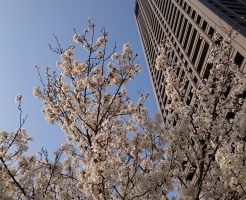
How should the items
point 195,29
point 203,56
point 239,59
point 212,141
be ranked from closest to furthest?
point 212,141
point 239,59
point 203,56
point 195,29

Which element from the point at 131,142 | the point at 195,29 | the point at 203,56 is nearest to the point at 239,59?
the point at 203,56

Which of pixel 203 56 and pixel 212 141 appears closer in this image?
pixel 212 141

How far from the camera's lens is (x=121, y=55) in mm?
14883

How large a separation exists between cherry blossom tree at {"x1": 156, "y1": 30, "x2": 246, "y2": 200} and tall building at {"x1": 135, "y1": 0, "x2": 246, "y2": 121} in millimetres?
22432

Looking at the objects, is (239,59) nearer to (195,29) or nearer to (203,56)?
(203,56)

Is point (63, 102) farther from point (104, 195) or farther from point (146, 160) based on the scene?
point (104, 195)

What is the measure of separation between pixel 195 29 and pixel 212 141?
4565cm

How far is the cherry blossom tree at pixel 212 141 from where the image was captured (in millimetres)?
9812

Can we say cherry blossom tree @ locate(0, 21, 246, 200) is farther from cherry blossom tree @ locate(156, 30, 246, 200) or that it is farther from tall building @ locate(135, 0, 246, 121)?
tall building @ locate(135, 0, 246, 121)

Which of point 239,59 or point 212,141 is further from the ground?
point 239,59

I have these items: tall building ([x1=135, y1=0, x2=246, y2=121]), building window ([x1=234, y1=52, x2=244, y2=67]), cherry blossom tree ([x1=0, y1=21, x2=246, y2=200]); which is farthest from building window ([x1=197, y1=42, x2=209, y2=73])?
cherry blossom tree ([x1=0, y1=21, x2=246, y2=200])

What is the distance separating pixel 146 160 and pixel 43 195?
321 centimetres

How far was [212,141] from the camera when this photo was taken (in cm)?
1111

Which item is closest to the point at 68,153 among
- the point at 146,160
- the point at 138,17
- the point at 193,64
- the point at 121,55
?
the point at 146,160
